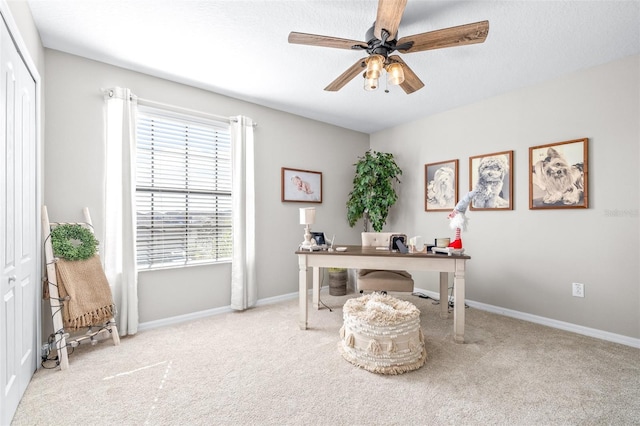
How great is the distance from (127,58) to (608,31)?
3.94m

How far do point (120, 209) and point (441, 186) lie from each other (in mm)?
3749

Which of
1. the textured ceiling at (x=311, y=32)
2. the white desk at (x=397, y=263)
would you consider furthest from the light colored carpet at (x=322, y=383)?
the textured ceiling at (x=311, y=32)

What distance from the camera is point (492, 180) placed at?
3.52 m

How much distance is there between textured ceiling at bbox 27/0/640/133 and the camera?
2.02 metres

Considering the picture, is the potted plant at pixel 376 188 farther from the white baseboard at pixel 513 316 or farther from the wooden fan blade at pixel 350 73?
the wooden fan blade at pixel 350 73

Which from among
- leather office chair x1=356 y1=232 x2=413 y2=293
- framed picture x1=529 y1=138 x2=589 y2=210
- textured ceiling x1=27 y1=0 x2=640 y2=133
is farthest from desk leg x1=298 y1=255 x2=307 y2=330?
framed picture x1=529 y1=138 x2=589 y2=210

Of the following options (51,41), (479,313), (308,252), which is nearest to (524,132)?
(479,313)

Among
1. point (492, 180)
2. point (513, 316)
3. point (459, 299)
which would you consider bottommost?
point (513, 316)

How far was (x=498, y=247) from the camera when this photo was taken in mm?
3494

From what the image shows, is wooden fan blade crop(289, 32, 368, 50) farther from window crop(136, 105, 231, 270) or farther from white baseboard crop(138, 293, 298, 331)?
white baseboard crop(138, 293, 298, 331)

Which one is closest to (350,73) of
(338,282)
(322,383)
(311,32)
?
(311,32)

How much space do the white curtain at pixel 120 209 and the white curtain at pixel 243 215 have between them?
3.34ft

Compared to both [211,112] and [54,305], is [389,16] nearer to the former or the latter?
[211,112]

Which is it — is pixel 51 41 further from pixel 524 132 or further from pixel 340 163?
pixel 524 132
